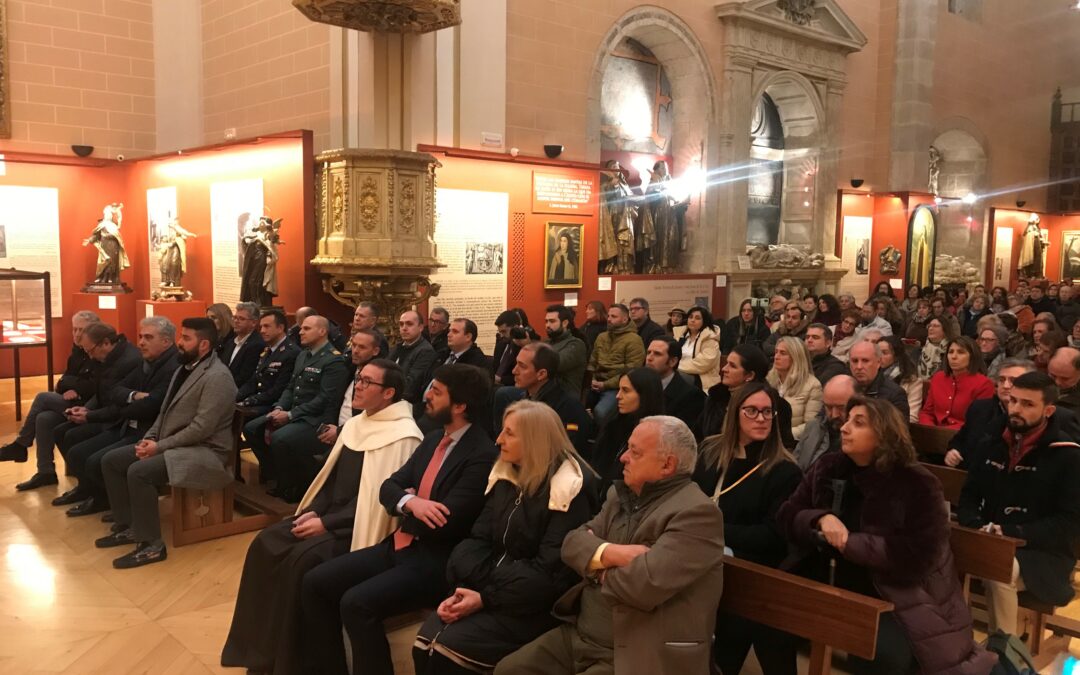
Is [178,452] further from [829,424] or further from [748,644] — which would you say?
[829,424]

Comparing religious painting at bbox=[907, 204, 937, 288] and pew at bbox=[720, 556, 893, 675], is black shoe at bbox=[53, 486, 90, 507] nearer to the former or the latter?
pew at bbox=[720, 556, 893, 675]

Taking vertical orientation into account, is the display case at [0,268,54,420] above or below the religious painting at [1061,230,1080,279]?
below

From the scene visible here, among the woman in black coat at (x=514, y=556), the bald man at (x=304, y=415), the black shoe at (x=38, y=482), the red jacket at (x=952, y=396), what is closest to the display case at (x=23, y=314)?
the black shoe at (x=38, y=482)

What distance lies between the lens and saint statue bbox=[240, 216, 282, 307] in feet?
33.1

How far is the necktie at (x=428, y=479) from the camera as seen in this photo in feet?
13.1

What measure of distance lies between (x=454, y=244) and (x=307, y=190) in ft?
6.25

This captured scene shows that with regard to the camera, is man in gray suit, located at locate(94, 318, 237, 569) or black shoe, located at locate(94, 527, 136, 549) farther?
black shoe, located at locate(94, 527, 136, 549)

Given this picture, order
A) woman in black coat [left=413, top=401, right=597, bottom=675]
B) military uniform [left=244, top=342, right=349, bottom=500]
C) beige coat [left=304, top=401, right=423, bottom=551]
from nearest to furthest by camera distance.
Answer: woman in black coat [left=413, top=401, right=597, bottom=675] → beige coat [left=304, top=401, right=423, bottom=551] → military uniform [left=244, top=342, right=349, bottom=500]

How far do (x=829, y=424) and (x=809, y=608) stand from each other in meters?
1.71

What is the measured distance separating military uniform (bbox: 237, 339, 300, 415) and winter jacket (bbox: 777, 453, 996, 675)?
4.87 m

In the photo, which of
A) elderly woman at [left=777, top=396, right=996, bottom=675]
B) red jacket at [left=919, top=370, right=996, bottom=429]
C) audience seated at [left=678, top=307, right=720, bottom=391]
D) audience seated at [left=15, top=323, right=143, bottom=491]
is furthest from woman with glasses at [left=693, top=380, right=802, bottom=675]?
audience seated at [left=15, top=323, right=143, bottom=491]

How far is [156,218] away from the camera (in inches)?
497

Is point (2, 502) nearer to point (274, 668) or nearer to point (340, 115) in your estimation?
point (274, 668)

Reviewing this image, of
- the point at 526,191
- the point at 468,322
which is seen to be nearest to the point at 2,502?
the point at 468,322
